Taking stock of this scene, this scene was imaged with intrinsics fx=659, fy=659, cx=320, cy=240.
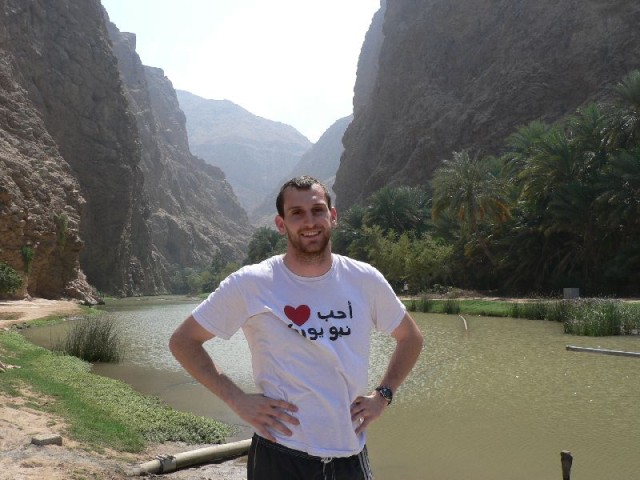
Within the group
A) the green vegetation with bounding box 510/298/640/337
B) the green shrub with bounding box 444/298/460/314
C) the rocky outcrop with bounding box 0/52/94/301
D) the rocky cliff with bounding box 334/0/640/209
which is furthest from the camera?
the rocky cliff with bounding box 334/0/640/209

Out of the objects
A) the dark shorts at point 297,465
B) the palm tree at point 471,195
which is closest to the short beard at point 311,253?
the dark shorts at point 297,465

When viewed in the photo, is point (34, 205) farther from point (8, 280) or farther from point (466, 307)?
point (466, 307)

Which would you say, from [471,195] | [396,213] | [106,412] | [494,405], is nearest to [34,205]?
[396,213]

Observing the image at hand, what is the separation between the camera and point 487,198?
137 feet

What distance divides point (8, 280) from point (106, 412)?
107 feet

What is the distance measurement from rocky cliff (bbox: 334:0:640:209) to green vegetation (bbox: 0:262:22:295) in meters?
49.6

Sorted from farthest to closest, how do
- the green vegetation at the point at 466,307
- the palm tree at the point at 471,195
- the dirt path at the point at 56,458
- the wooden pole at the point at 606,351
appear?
the palm tree at the point at 471,195 → the green vegetation at the point at 466,307 → the wooden pole at the point at 606,351 → the dirt path at the point at 56,458

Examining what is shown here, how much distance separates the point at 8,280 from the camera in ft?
126

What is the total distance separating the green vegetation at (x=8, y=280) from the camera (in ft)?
125

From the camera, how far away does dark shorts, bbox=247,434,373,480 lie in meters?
2.66

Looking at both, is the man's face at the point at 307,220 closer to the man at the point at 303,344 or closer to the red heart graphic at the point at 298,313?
the man at the point at 303,344

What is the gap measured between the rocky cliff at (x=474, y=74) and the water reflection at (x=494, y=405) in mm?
53508

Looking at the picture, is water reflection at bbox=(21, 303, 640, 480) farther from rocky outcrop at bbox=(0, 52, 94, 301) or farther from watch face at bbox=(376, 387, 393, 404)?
rocky outcrop at bbox=(0, 52, 94, 301)

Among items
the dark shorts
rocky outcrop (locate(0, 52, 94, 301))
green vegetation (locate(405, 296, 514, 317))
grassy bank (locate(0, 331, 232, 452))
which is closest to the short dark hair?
the dark shorts
